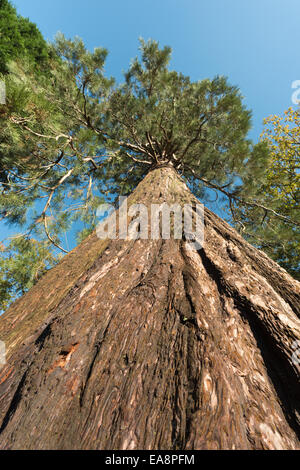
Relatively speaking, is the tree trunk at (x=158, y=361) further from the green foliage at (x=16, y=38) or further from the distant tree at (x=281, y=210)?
the green foliage at (x=16, y=38)

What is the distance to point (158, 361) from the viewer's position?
0.69 meters

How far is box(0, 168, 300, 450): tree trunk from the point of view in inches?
21.3

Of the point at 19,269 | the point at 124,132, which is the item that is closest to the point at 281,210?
the point at 124,132

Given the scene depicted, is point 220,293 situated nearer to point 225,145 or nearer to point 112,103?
point 225,145

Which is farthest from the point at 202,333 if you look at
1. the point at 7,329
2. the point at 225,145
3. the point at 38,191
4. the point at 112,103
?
the point at 112,103

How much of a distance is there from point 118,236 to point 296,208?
494 centimetres

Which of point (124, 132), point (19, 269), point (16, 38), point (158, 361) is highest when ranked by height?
point (16, 38)

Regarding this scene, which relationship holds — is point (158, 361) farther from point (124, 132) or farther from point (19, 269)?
point (19, 269)

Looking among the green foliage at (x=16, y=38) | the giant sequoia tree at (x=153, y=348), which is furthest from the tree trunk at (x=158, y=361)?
the green foliage at (x=16, y=38)

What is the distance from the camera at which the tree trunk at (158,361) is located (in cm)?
54

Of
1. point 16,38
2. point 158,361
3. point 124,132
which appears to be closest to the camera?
point 158,361

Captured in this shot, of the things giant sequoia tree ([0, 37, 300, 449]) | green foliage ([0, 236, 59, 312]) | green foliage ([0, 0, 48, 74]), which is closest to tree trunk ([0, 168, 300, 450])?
giant sequoia tree ([0, 37, 300, 449])

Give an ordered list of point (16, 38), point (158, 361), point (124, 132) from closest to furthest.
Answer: point (158, 361)
point (124, 132)
point (16, 38)

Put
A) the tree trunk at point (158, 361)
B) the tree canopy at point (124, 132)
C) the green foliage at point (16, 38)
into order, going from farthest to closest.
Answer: the green foliage at point (16, 38) < the tree canopy at point (124, 132) < the tree trunk at point (158, 361)
